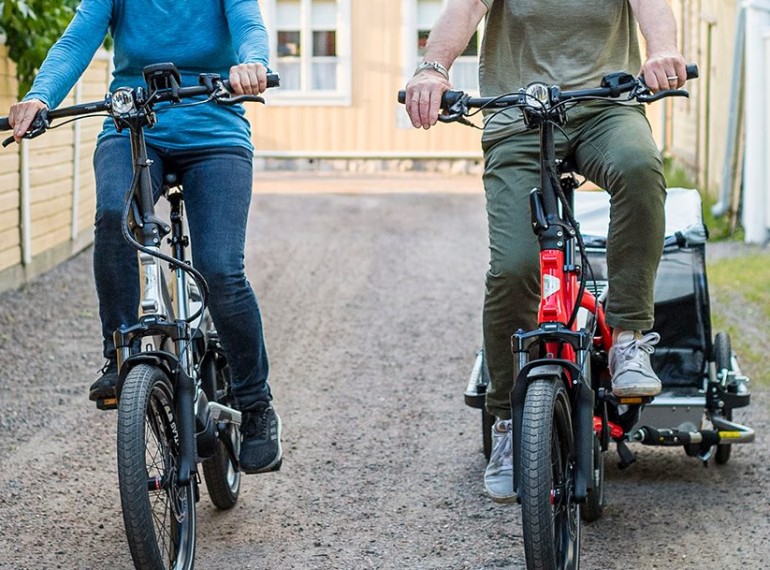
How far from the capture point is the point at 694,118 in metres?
17.8

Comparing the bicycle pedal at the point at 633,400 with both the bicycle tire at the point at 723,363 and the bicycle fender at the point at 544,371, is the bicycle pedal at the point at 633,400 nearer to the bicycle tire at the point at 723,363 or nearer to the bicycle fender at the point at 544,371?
the bicycle fender at the point at 544,371

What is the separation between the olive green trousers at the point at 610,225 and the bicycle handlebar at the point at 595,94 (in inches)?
14.9

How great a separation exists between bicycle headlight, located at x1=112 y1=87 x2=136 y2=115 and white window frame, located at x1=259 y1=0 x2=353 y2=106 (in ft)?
56.9

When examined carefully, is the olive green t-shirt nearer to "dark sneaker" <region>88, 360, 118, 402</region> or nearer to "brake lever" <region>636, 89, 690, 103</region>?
"brake lever" <region>636, 89, 690, 103</region>

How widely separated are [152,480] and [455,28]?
166cm

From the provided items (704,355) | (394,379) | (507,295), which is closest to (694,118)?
(394,379)

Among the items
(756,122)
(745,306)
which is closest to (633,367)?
(745,306)

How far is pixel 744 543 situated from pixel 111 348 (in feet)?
7.07

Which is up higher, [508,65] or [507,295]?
[508,65]

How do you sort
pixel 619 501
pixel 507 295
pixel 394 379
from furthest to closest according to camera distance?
pixel 394 379, pixel 619 501, pixel 507 295

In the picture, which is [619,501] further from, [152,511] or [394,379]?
[394,379]

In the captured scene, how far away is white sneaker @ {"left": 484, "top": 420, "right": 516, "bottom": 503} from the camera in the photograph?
13.5 feet

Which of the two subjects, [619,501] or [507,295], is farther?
[619,501]

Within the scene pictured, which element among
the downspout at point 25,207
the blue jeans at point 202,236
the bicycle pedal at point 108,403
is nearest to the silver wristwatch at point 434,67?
the blue jeans at point 202,236
